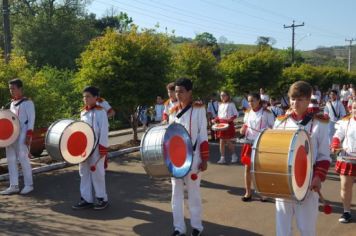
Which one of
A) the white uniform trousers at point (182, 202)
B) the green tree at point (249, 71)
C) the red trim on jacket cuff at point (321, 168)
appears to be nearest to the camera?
the red trim on jacket cuff at point (321, 168)

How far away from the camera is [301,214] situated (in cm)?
430

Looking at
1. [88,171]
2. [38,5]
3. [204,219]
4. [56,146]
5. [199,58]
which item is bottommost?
[204,219]

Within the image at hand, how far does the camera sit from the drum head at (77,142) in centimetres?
696

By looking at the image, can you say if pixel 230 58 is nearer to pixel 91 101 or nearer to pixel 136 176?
pixel 136 176

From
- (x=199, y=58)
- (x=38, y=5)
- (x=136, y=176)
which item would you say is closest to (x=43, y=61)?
(x=38, y=5)

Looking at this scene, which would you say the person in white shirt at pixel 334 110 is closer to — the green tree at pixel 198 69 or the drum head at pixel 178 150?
the green tree at pixel 198 69

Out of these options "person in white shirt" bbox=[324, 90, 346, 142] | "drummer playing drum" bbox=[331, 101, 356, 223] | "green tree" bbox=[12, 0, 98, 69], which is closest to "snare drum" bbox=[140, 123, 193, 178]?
"drummer playing drum" bbox=[331, 101, 356, 223]

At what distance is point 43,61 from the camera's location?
41562mm

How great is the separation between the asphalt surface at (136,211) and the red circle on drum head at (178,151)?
1140 millimetres

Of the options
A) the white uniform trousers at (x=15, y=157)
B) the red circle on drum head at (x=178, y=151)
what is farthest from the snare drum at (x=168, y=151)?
the white uniform trousers at (x=15, y=157)

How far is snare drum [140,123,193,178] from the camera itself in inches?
215

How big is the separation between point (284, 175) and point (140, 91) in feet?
29.9

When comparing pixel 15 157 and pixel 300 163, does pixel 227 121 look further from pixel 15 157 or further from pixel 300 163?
pixel 300 163

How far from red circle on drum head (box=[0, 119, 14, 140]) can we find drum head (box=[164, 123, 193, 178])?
3709 millimetres
